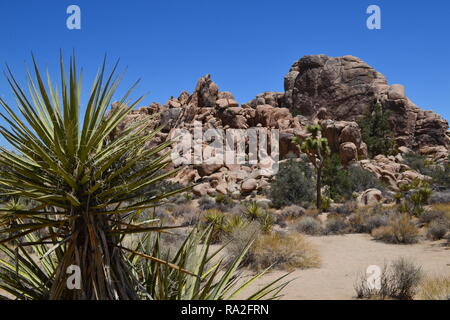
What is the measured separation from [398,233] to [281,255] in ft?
18.0

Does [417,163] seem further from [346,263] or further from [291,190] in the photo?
[346,263]

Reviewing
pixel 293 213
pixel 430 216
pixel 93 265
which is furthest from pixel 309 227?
pixel 93 265

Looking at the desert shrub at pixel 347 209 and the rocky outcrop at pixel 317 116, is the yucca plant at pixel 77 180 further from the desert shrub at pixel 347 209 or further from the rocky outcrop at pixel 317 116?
the rocky outcrop at pixel 317 116

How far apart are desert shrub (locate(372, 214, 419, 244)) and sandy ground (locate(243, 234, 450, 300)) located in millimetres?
331

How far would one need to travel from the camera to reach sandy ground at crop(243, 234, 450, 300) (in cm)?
663

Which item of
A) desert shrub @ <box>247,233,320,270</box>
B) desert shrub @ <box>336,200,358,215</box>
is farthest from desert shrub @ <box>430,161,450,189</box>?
desert shrub @ <box>247,233,320,270</box>

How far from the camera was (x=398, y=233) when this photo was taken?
11.6m

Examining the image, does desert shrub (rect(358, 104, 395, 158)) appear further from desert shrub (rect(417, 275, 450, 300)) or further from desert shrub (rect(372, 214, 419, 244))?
desert shrub (rect(417, 275, 450, 300))

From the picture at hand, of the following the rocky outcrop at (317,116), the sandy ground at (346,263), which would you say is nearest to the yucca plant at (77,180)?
the sandy ground at (346,263)

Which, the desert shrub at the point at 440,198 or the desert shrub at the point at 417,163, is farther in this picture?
the desert shrub at the point at 417,163

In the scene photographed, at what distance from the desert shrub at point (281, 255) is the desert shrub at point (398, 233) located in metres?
4.07

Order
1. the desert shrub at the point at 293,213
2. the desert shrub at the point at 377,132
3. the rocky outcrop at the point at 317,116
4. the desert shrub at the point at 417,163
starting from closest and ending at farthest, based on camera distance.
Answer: the desert shrub at the point at 293,213
the rocky outcrop at the point at 317,116
the desert shrub at the point at 417,163
the desert shrub at the point at 377,132

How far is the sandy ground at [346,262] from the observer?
663 cm
